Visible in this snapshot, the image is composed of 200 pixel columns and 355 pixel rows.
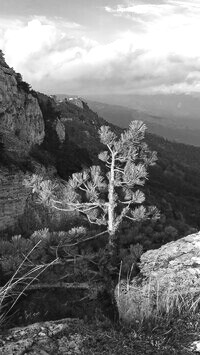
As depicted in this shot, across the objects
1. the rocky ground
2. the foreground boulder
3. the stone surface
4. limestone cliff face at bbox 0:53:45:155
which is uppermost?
limestone cliff face at bbox 0:53:45:155

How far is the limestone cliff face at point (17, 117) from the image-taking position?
762 inches

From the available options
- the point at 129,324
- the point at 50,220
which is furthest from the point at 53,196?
the point at 129,324

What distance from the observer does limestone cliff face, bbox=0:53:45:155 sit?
19.4 meters

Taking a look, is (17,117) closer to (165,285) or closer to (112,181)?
(112,181)

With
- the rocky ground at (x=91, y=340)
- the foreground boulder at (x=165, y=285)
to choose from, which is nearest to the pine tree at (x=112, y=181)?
the foreground boulder at (x=165, y=285)

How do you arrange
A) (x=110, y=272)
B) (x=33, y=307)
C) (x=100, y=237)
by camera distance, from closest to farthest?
(x=33, y=307) < (x=110, y=272) < (x=100, y=237)

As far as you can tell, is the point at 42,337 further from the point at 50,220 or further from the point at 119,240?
the point at 50,220

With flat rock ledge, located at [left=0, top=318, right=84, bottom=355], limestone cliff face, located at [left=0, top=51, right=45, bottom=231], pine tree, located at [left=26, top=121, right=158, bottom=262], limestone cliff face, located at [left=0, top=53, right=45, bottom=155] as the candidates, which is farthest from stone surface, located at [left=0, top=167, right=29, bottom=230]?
flat rock ledge, located at [left=0, top=318, right=84, bottom=355]

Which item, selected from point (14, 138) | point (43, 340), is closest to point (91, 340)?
point (43, 340)

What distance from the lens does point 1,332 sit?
312 cm

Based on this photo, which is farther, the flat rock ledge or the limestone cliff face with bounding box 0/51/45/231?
the limestone cliff face with bounding box 0/51/45/231

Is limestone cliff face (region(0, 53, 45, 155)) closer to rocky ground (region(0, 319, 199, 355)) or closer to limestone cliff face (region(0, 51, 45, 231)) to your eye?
limestone cliff face (region(0, 51, 45, 231))

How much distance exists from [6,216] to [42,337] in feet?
40.0

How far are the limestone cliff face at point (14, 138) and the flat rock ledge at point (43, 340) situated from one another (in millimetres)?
11516
